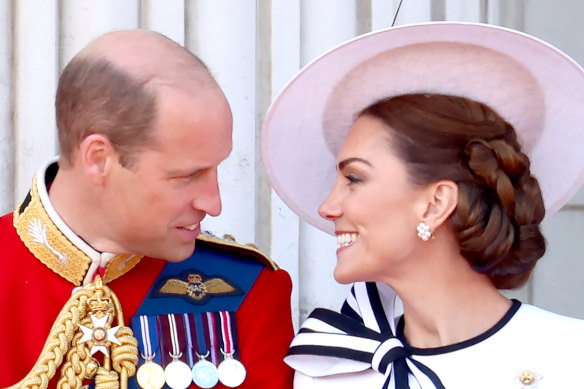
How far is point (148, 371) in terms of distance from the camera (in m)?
2.29

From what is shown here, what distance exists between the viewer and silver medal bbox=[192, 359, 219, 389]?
7.62 ft

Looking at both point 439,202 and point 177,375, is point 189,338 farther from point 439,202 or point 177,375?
point 439,202

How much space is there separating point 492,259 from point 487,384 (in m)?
0.25

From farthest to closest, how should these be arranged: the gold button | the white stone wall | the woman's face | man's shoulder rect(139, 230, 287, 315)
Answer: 1. the white stone wall
2. man's shoulder rect(139, 230, 287, 315)
3. the woman's face
4. the gold button

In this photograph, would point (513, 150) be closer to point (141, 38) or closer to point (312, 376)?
point (312, 376)

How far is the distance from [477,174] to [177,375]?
711 millimetres

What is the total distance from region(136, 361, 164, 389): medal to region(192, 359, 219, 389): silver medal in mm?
70

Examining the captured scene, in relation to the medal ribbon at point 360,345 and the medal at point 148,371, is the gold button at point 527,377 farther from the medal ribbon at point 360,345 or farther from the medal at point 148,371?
the medal at point 148,371

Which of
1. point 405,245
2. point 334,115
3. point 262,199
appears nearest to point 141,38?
point 334,115

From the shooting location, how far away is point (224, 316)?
7.91ft

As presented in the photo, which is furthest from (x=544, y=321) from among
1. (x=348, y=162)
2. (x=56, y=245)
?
(x=56, y=245)

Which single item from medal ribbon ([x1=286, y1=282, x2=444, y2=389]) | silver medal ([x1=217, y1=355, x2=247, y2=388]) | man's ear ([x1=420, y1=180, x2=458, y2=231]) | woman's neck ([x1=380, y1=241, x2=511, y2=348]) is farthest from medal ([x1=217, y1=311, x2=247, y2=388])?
man's ear ([x1=420, y1=180, x2=458, y2=231])

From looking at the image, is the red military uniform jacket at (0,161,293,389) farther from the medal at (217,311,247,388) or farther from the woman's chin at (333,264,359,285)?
the woman's chin at (333,264,359,285)

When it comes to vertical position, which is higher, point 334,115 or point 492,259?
point 334,115
